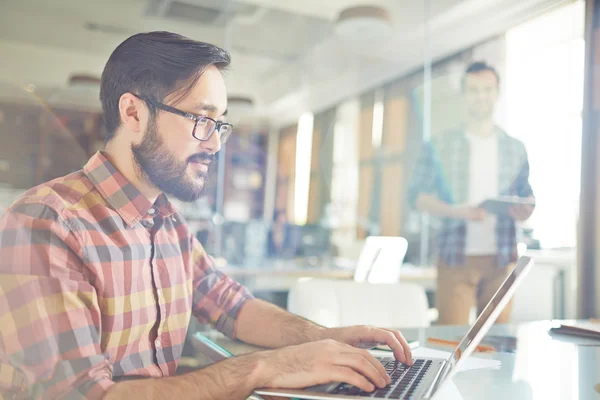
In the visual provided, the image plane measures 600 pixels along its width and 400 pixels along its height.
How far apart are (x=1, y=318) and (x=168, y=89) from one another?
496mm

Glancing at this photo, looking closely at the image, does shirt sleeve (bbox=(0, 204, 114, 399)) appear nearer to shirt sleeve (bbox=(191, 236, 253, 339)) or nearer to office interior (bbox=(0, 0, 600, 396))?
office interior (bbox=(0, 0, 600, 396))

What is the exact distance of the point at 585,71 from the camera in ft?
8.15

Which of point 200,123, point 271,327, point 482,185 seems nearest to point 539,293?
point 482,185

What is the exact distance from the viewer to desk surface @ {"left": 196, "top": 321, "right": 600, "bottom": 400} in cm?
87

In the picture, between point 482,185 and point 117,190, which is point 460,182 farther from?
point 117,190

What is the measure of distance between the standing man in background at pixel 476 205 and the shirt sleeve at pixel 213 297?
1.27 meters

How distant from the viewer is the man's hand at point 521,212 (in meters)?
2.43

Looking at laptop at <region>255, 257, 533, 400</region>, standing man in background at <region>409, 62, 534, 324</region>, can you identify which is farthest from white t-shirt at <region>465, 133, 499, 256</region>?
laptop at <region>255, 257, 533, 400</region>

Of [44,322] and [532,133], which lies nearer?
[44,322]

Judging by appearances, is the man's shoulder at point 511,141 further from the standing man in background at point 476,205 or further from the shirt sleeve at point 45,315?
the shirt sleeve at point 45,315

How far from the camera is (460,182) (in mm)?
2980

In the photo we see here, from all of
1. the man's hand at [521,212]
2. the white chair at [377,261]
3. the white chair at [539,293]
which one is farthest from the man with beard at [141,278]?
the white chair at [539,293]

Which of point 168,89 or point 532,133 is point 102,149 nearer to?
point 168,89

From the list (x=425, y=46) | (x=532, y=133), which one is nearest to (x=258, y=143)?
(x=425, y=46)
